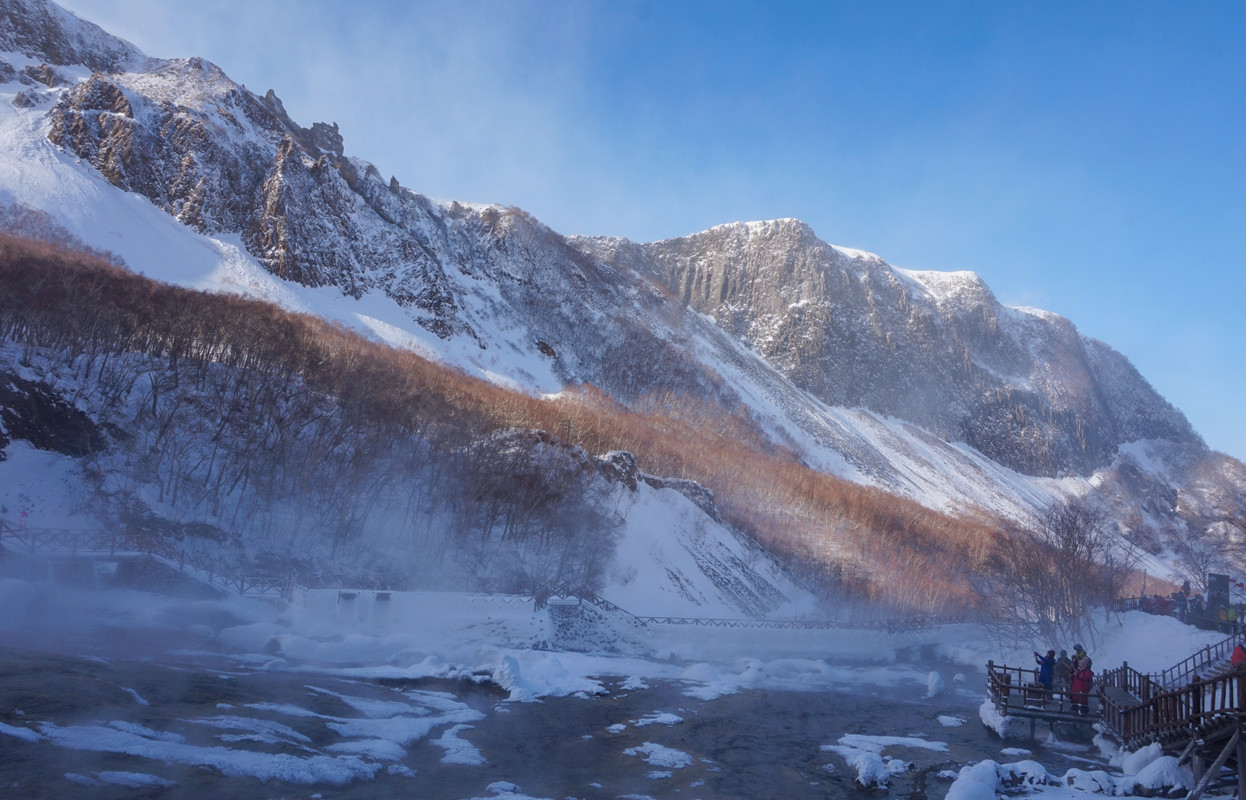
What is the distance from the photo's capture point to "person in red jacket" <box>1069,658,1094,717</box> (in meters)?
23.3

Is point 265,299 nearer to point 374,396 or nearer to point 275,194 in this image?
point 275,194

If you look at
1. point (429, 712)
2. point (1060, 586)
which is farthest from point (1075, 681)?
point (429, 712)

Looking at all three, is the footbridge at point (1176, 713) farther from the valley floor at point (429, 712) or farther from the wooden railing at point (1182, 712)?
the valley floor at point (429, 712)

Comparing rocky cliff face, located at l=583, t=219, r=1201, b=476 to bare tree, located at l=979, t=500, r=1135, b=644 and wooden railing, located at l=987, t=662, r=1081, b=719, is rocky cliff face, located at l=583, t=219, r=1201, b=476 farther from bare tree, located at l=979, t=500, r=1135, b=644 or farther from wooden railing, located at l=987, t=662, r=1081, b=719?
wooden railing, located at l=987, t=662, r=1081, b=719

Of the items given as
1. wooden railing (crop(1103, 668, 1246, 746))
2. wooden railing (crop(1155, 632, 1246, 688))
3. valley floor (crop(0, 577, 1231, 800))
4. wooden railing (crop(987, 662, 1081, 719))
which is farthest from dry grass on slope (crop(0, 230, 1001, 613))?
wooden railing (crop(1103, 668, 1246, 746))

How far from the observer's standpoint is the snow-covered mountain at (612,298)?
73000mm

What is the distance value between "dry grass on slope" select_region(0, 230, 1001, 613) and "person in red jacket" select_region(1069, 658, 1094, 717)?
31.1 metres

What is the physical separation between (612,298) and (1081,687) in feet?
330

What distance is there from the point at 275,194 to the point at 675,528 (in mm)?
57739

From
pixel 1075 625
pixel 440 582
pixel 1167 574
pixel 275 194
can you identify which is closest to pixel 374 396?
pixel 440 582

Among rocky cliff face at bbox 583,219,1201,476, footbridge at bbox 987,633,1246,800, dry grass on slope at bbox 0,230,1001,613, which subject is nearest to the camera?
footbridge at bbox 987,633,1246,800

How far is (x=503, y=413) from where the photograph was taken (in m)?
53.6

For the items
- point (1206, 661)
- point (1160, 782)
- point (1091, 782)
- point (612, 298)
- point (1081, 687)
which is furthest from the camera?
point (612, 298)

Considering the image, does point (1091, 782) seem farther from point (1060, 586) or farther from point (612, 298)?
point (612, 298)
